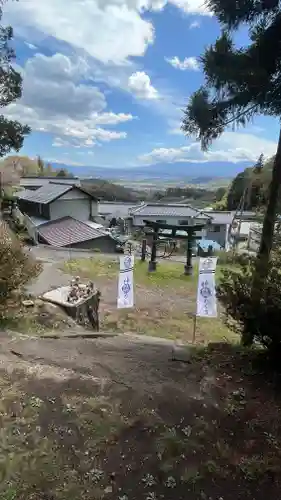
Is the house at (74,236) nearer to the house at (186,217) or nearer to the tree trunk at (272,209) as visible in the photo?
the house at (186,217)

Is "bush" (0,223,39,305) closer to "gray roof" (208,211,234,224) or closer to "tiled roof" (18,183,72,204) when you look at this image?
"tiled roof" (18,183,72,204)

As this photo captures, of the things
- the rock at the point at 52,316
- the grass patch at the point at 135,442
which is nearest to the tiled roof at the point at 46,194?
the rock at the point at 52,316

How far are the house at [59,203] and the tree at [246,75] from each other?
15512mm

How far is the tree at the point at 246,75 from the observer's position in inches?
135

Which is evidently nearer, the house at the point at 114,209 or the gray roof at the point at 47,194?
the gray roof at the point at 47,194

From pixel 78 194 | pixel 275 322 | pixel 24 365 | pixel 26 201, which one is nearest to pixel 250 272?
pixel 275 322

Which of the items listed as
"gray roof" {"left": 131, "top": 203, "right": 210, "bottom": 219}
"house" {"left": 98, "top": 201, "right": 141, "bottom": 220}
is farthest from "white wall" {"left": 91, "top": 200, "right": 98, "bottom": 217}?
"house" {"left": 98, "top": 201, "right": 141, "bottom": 220}

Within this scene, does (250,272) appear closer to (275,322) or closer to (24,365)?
(275,322)

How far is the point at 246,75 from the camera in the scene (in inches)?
137

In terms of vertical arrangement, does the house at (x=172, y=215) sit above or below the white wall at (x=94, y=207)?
below

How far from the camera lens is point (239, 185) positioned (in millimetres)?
29891

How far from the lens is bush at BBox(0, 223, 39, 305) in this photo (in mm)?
4004

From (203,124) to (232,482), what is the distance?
3.45 meters

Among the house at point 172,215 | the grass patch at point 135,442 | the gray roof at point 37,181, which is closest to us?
the grass patch at point 135,442
